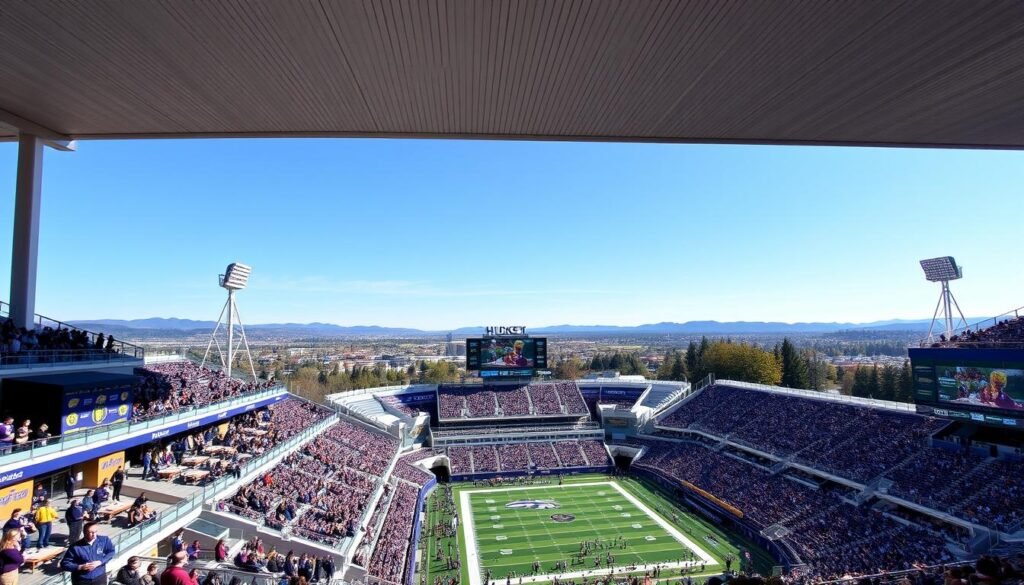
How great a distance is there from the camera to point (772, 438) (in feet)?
109

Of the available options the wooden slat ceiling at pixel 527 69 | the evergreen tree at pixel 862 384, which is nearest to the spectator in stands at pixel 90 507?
the wooden slat ceiling at pixel 527 69

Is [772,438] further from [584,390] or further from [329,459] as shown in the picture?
[329,459]

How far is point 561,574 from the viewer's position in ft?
74.7

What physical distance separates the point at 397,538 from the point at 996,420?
83.9ft

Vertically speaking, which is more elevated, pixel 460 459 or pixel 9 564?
pixel 9 564

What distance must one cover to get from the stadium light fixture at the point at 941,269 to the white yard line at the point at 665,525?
25606mm

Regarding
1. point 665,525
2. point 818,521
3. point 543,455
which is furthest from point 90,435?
point 543,455

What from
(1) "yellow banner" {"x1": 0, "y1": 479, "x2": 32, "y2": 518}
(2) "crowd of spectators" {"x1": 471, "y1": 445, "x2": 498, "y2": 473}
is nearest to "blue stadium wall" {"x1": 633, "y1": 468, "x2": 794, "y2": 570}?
(2) "crowd of spectators" {"x1": 471, "y1": 445, "x2": 498, "y2": 473}

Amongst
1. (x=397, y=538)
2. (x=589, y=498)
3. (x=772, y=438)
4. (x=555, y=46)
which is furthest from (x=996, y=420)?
(x=397, y=538)

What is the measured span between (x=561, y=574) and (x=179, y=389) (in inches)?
715

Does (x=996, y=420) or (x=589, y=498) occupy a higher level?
(x=996, y=420)

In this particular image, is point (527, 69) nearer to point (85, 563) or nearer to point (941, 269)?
point (85, 563)

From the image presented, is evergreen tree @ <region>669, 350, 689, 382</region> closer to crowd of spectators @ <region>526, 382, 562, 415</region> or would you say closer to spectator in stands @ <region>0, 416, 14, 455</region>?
crowd of spectators @ <region>526, 382, 562, 415</region>

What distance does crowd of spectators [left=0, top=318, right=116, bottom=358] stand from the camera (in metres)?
12.9
